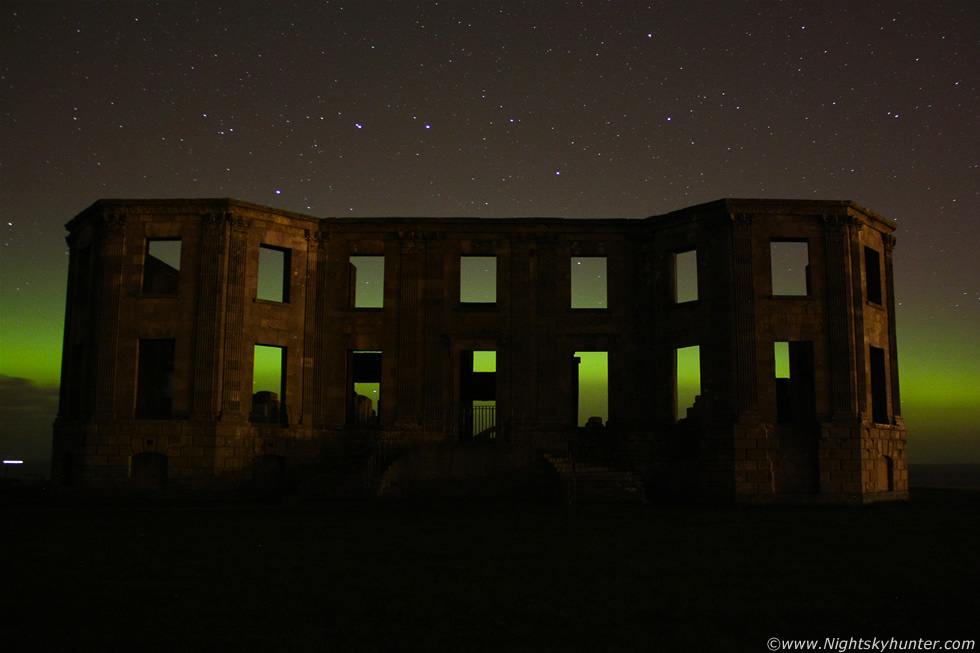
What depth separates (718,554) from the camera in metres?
14.7

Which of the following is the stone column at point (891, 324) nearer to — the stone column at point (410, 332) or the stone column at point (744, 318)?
the stone column at point (744, 318)

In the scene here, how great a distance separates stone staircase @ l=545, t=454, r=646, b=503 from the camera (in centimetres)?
2622

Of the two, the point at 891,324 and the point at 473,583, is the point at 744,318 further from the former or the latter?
the point at 473,583

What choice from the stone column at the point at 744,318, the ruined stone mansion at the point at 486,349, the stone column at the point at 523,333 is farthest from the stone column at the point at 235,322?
the stone column at the point at 744,318

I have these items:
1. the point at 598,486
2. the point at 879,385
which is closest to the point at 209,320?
the point at 598,486

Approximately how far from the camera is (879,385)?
32.8 metres

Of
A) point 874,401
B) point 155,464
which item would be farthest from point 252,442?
point 874,401

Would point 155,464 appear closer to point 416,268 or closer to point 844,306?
point 416,268

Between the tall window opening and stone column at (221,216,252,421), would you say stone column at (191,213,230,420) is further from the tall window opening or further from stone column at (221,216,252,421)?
the tall window opening

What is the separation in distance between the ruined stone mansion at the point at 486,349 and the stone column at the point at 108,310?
68mm

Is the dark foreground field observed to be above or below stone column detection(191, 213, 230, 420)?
below

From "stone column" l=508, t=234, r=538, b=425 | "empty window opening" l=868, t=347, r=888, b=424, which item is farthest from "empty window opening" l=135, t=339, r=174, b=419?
"empty window opening" l=868, t=347, r=888, b=424

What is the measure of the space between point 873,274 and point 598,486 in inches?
549

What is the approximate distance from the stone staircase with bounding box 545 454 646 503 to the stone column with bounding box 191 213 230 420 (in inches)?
444
